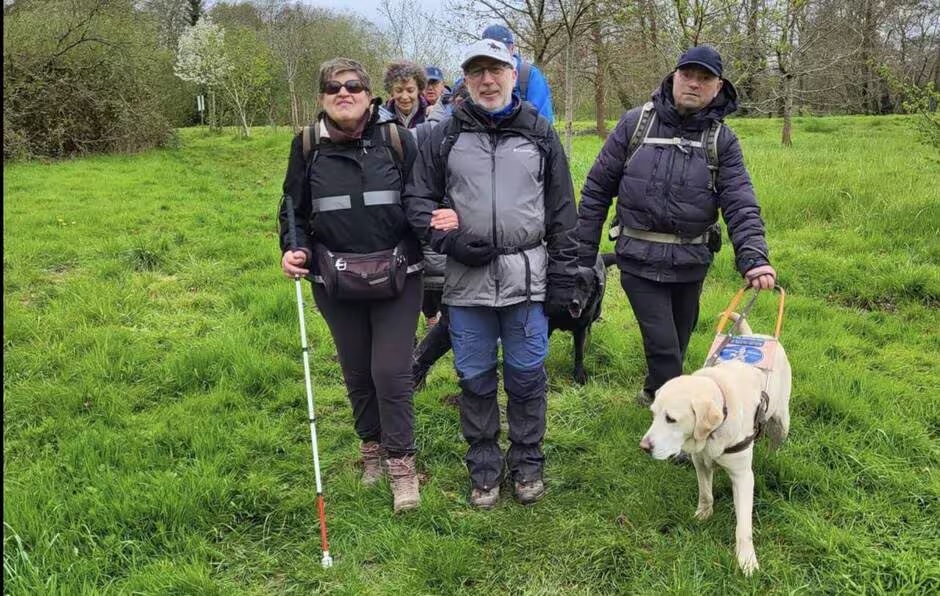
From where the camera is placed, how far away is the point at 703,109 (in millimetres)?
3330

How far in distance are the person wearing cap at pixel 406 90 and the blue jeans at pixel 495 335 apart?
6.84 ft

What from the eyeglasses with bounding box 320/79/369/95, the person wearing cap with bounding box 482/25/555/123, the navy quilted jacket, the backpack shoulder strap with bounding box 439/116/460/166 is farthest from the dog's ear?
the person wearing cap with bounding box 482/25/555/123

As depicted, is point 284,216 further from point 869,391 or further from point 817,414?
point 869,391

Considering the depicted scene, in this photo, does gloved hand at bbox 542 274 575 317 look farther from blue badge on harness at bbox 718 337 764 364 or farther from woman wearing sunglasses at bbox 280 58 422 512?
blue badge on harness at bbox 718 337 764 364

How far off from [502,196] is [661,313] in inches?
47.3

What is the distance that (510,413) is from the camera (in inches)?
138

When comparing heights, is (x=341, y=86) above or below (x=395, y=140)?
above

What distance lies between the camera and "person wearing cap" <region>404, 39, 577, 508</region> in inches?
118

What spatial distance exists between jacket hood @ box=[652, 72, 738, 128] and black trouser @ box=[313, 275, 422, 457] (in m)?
1.53

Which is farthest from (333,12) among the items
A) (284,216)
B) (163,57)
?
(284,216)

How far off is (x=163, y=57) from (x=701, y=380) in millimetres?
23339

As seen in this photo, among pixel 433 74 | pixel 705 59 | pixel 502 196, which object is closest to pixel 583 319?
pixel 502 196

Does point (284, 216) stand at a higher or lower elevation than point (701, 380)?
higher

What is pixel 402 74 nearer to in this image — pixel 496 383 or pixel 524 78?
pixel 524 78
